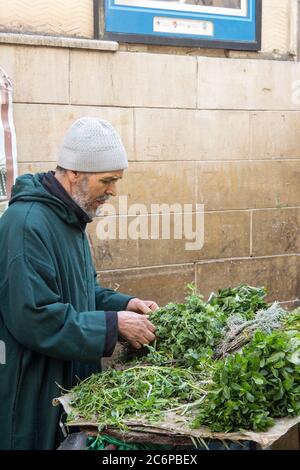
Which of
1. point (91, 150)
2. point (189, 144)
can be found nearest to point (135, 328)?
point (91, 150)

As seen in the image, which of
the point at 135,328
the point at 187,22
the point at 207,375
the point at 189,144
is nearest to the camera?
the point at 207,375

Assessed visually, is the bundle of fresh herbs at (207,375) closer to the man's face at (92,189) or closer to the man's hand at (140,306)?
the man's hand at (140,306)

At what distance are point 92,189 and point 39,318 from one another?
2.06 feet

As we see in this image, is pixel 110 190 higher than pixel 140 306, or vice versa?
pixel 110 190

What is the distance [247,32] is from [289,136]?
3.60ft

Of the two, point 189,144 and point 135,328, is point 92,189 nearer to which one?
point 135,328

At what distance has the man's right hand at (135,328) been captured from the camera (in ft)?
9.10

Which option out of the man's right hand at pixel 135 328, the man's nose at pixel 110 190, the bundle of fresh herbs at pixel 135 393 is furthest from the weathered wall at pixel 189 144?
the bundle of fresh herbs at pixel 135 393

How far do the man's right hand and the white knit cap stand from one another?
2.10ft

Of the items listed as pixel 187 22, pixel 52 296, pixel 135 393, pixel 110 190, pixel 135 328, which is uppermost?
pixel 187 22

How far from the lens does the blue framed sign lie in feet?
18.2

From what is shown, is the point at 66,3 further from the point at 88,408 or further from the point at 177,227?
the point at 88,408

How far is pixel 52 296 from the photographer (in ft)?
8.68

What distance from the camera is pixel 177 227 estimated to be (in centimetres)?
605
